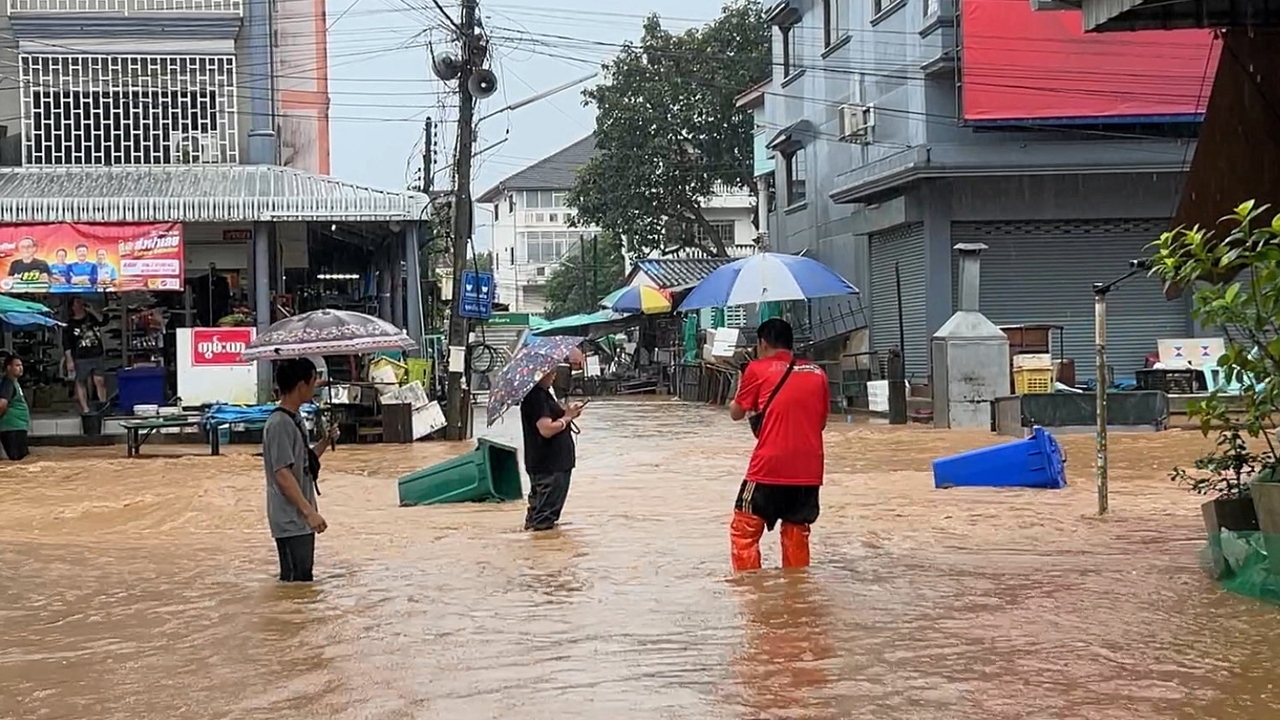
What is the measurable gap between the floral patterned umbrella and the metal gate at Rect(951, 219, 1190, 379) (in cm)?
1091

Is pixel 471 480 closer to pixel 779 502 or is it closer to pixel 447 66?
pixel 779 502

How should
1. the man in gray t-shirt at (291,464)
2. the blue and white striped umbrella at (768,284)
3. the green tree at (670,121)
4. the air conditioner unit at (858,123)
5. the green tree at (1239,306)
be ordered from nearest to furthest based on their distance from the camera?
the green tree at (1239,306) → the man in gray t-shirt at (291,464) → the blue and white striped umbrella at (768,284) → the air conditioner unit at (858,123) → the green tree at (670,121)

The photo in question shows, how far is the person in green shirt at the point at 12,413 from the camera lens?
816 inches

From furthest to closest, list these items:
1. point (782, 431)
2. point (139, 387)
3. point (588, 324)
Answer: point (588, 324) < point (139, 387) < point (782, 431)

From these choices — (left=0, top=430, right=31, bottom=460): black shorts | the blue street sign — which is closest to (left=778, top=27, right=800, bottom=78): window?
the blue street sign

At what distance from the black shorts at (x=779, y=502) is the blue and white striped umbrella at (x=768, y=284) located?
55.0 feet

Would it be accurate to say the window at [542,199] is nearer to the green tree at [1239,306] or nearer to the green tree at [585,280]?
the green tree at [585,280]

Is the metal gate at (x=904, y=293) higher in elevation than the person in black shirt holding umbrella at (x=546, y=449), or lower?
higher

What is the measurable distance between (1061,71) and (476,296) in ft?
34.5

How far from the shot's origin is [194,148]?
84.5 ft

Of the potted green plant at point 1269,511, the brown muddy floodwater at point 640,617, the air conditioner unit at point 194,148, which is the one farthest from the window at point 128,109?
the potted green plant at point 1269,511

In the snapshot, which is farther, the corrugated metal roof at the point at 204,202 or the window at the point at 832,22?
the window at the point at 832,22

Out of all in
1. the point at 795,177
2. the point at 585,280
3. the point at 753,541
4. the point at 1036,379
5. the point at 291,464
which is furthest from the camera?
the point at 585,280

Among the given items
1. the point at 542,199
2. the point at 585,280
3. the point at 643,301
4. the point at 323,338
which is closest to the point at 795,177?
the point at 643,301
